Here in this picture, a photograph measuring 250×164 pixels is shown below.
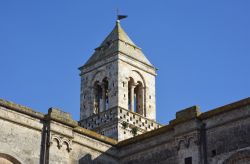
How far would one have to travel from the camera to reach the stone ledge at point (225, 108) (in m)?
27.7

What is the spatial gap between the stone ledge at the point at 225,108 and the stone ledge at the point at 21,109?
7301mm

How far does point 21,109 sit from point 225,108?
8.97m

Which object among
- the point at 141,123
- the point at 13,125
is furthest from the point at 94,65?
the point at 13,125

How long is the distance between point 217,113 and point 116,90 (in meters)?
18.4

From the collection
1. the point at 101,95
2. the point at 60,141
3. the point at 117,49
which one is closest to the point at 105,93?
the point at 101,95

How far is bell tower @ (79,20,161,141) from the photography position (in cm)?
4569

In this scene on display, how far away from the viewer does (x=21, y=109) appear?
94.4ft

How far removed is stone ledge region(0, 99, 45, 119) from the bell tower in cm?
1581

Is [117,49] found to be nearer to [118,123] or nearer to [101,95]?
[101,95]

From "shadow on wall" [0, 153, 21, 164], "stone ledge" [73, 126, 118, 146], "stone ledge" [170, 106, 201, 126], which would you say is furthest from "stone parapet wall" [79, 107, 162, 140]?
"shadow on wall" [0, 153, 21, 164]

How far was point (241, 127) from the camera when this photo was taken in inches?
1088

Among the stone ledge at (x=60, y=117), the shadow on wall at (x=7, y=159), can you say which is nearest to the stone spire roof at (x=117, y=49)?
the stone ledge at (x=60, y=117)

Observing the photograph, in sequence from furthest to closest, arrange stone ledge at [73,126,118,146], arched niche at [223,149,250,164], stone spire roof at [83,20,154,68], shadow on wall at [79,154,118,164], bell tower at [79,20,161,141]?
stone spire roof at [83,20,154,68] → bell tower at [79,20,161,141] → stone ledge at [73,126,118,146] → shadow on wall at [79,154,118,164] → arched niche at [223,149,250,164]

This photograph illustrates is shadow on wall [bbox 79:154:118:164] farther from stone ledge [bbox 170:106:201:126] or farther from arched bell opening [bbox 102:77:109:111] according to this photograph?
arched bell opening [bbox 102:77:109:111]
